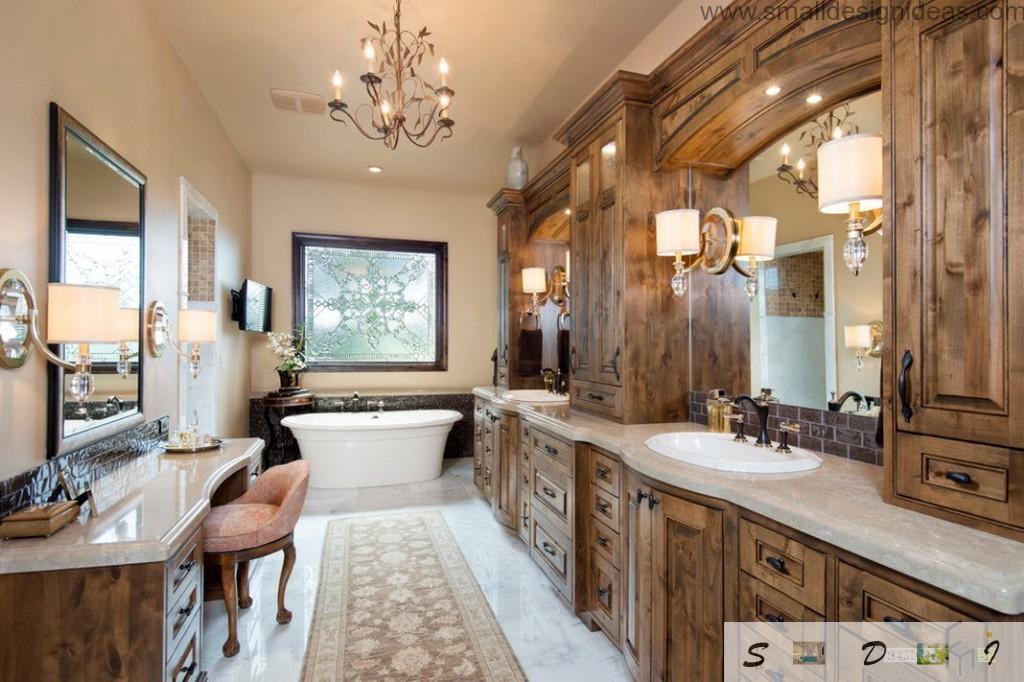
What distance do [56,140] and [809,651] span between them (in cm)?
288

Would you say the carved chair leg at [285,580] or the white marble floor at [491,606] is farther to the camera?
the carved chair leg at [285,580]

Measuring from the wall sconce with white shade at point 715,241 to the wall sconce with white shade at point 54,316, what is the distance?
226 cm

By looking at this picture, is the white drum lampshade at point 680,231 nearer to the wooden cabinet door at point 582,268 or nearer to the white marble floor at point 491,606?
the wooden cabinet door at point 582,268

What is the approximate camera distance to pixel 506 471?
3621mm

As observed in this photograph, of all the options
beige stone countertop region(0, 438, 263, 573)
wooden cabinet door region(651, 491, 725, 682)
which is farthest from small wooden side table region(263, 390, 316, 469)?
wooden cabinet door region(651, 491, 725, 682)

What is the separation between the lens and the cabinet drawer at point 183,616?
149 cm

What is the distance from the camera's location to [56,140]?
5.93ft

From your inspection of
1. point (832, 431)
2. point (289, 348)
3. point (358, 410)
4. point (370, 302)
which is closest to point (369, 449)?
point (358, 410)

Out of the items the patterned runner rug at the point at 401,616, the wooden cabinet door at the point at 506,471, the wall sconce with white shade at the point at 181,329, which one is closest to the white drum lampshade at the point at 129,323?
the wall sconce with white shade at the point at 181,329

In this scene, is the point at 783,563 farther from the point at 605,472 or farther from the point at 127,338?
the point at 127,338

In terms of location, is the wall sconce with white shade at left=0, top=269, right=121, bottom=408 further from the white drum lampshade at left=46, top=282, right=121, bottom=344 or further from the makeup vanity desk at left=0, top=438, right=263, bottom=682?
the makeup vanity desk at left=0, top=438, right=263, bottom=682

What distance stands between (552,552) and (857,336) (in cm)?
184

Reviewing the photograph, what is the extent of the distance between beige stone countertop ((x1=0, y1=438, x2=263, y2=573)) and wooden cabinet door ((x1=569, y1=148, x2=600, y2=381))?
6.48 ft

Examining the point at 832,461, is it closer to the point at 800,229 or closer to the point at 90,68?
the point at 800,229
